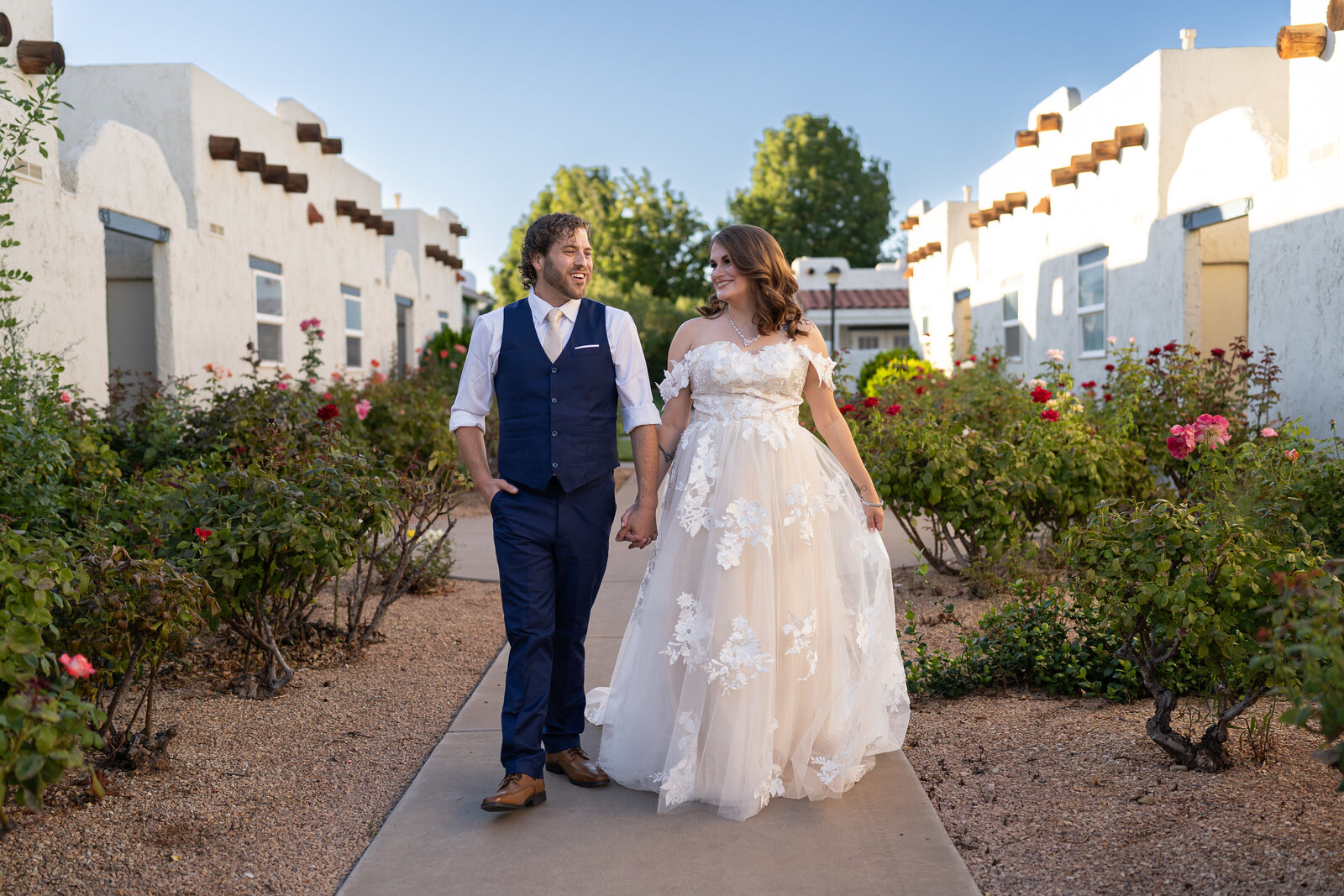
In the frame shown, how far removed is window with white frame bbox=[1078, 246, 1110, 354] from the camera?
11.7 meters

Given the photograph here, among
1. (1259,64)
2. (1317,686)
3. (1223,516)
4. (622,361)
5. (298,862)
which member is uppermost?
(1259,64)

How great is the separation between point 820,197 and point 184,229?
3767cm

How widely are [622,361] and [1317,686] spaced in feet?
7.18

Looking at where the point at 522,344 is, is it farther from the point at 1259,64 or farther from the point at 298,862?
the point at 1259,64

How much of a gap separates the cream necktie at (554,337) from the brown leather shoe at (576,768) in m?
1.40

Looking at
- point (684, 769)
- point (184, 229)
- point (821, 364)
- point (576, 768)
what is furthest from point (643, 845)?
point (184, 229)

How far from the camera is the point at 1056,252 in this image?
13031mm

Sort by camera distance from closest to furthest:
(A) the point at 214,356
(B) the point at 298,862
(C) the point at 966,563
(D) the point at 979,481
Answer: (B) the point at 298,862
(D) the point at 979,481
(C) the point at 966,563
(A) the point at 214,356

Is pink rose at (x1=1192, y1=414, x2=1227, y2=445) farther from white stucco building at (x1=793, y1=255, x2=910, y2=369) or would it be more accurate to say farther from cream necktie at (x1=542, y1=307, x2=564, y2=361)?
white stucco building at (x1=793, y1=255, x2=910, y2=369)

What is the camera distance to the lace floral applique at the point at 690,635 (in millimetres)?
3479

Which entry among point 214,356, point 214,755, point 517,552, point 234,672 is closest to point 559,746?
point 517,552

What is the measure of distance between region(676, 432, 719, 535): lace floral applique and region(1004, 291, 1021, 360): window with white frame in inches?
470

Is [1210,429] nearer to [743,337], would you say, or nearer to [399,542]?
[743,337]

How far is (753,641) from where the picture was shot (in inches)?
136
